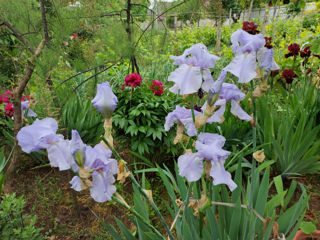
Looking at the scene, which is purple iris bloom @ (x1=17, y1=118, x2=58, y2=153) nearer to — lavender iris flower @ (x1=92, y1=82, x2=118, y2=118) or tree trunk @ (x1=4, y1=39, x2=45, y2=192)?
lavender iris flower @ (x1=92, y1=82, x2=118, y2=118)

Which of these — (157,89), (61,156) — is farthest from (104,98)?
(157,89)

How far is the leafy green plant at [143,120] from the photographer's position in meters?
1.95

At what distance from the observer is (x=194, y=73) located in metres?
0.68

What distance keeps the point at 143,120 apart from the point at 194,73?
1.35 meters

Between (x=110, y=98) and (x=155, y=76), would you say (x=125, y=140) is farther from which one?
(x=155, y=76)

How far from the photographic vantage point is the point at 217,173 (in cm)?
65

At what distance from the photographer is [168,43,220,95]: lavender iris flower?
668 millimetres

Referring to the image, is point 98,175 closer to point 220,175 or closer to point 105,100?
point 105,100

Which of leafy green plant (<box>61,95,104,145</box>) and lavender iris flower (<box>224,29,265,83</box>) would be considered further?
leafy green plant (<box>61,95,104,145</box>)

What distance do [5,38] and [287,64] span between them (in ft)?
14.6

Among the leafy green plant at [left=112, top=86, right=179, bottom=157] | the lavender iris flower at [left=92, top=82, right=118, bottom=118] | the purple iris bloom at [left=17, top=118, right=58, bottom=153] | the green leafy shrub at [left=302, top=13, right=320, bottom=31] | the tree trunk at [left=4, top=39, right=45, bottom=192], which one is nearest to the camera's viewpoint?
the purple iris bloom at [left=17, top=118, right=58, bottom=153]

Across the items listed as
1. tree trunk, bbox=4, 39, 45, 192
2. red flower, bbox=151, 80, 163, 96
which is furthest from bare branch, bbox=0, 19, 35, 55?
red flower, bbox=151, 80, 163, 96

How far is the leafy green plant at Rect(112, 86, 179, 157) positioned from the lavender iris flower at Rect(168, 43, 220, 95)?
48.4 inches

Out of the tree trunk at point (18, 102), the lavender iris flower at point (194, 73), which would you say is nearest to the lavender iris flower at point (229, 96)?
the lavender iris flower at point (194, 73)
